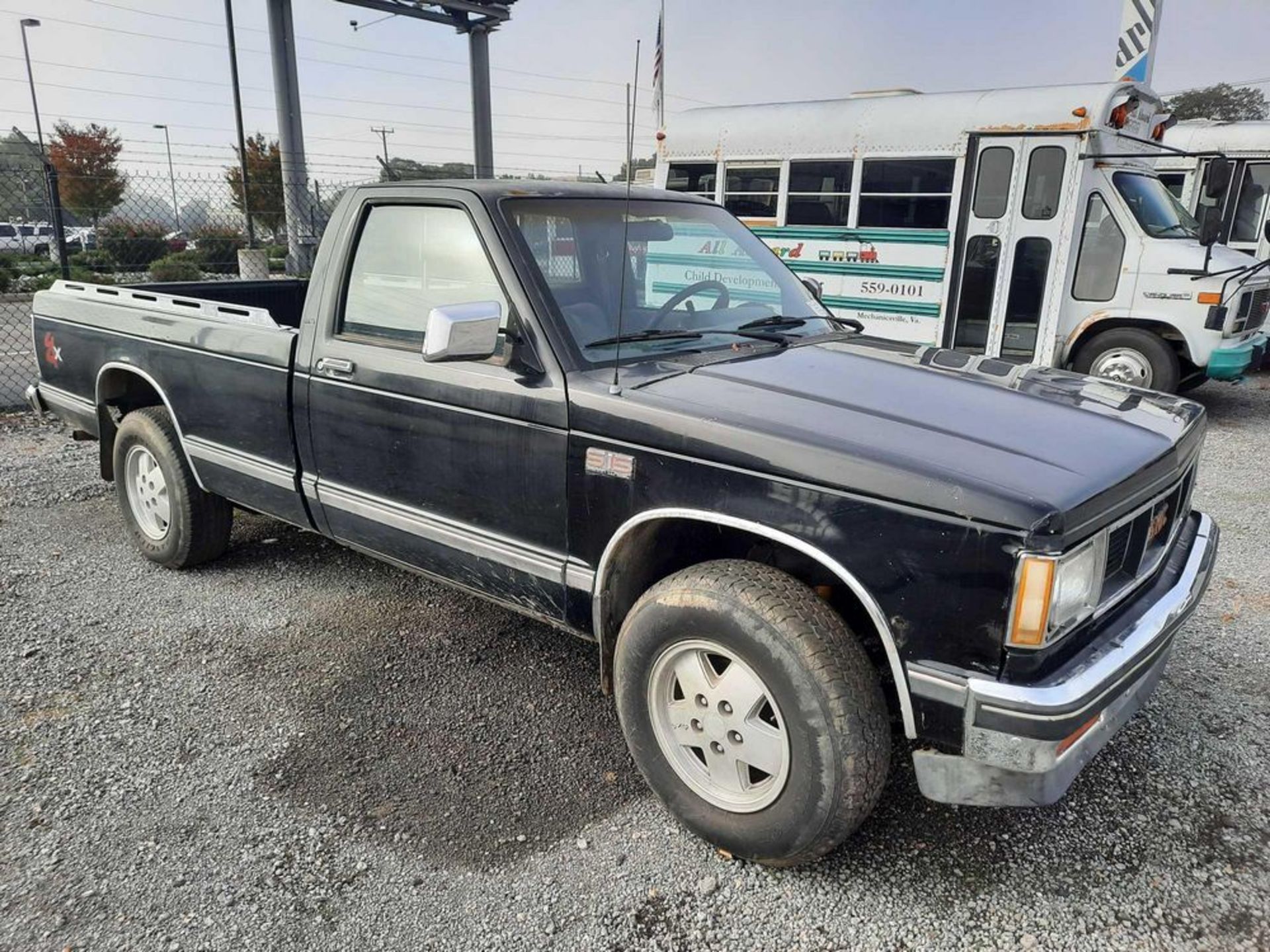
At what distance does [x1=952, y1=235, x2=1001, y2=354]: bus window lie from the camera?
8.91m

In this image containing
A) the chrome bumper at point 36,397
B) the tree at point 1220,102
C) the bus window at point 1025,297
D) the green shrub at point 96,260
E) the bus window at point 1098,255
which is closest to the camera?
the chrome bumper at point 36,397

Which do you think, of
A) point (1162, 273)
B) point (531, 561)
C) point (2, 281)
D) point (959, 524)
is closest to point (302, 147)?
point (2, 281)

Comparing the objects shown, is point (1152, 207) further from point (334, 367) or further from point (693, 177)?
point (334, 367)

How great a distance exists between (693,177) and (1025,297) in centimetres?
388

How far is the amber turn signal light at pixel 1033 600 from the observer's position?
82.4 inches

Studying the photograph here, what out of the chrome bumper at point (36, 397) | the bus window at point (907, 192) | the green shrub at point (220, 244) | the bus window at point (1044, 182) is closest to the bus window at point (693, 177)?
the bus window at point (907, 192)

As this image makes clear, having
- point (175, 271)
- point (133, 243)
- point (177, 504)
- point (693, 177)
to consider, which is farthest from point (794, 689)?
point (133, 243)

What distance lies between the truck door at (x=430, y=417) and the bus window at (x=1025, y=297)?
709 centimetres

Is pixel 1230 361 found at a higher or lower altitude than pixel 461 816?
higher

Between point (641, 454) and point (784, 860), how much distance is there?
1.23m

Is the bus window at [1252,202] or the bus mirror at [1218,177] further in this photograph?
the bus window at [1252,202]

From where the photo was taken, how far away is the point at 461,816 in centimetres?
286

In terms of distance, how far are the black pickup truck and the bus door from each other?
5.54 meters

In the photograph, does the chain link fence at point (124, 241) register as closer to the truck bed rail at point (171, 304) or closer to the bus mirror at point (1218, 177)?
the truck bed rail at point (171, 304)
